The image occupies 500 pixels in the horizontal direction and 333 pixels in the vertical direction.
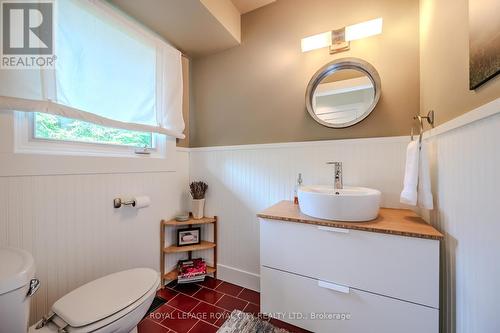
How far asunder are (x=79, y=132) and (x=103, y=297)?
96 cm

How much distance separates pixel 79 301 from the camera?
3.01 ft

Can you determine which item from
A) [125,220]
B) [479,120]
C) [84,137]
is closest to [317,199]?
[479,120]

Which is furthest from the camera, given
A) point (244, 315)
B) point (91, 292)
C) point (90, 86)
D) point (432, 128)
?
point (244, 315)

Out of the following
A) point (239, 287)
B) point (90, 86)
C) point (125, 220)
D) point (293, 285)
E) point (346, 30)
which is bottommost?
point (239, 287)

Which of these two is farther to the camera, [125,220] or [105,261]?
[125,220]

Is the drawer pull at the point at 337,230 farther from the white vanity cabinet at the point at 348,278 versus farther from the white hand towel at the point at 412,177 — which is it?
the white hand towel at the point at 412,177

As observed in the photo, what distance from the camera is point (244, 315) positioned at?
1.38 m

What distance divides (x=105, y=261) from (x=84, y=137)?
32.5 inches

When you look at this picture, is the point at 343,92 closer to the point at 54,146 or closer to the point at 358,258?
the point at 358,258

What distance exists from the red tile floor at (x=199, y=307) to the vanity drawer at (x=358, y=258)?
1.72 ft

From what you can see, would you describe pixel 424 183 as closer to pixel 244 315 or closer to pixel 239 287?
pixel 244 315

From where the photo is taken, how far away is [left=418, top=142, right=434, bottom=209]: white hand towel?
1010 millimetres

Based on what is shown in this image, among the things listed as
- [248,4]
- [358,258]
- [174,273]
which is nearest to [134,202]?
[174,273]

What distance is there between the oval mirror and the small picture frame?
1.45 metres
